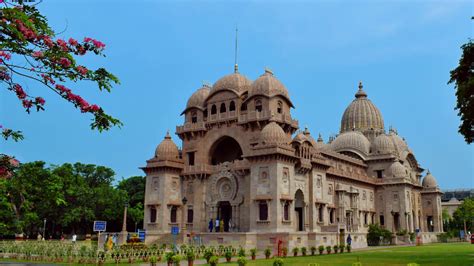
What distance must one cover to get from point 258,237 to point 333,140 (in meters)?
40.7

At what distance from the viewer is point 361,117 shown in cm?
7962

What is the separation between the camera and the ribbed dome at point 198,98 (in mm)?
52847

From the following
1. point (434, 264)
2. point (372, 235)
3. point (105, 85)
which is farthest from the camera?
point (372, 235)

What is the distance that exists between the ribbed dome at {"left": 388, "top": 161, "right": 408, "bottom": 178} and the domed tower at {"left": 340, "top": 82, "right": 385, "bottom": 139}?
10.1m

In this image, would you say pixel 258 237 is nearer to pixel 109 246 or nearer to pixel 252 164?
pixel 252 164

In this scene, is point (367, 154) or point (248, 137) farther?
point (367, 154)

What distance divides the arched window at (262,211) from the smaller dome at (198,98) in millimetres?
15712

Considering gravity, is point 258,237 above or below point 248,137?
below

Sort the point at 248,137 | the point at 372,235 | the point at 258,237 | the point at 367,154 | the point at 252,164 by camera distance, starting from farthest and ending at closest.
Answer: the point at 367,154 < the point at 372,235 < the point at 248,137 < the point at 252,164 < the point at 258,237

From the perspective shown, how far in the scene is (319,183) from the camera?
1908 inches

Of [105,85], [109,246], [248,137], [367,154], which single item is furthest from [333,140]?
[105,85]

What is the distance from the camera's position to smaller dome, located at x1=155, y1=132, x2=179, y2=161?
1965 inches

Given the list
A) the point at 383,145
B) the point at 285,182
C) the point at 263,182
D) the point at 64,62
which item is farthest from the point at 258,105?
the point at 64,62

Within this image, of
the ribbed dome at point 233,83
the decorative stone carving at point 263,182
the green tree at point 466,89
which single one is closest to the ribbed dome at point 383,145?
the ribbed dome at point 233,83
